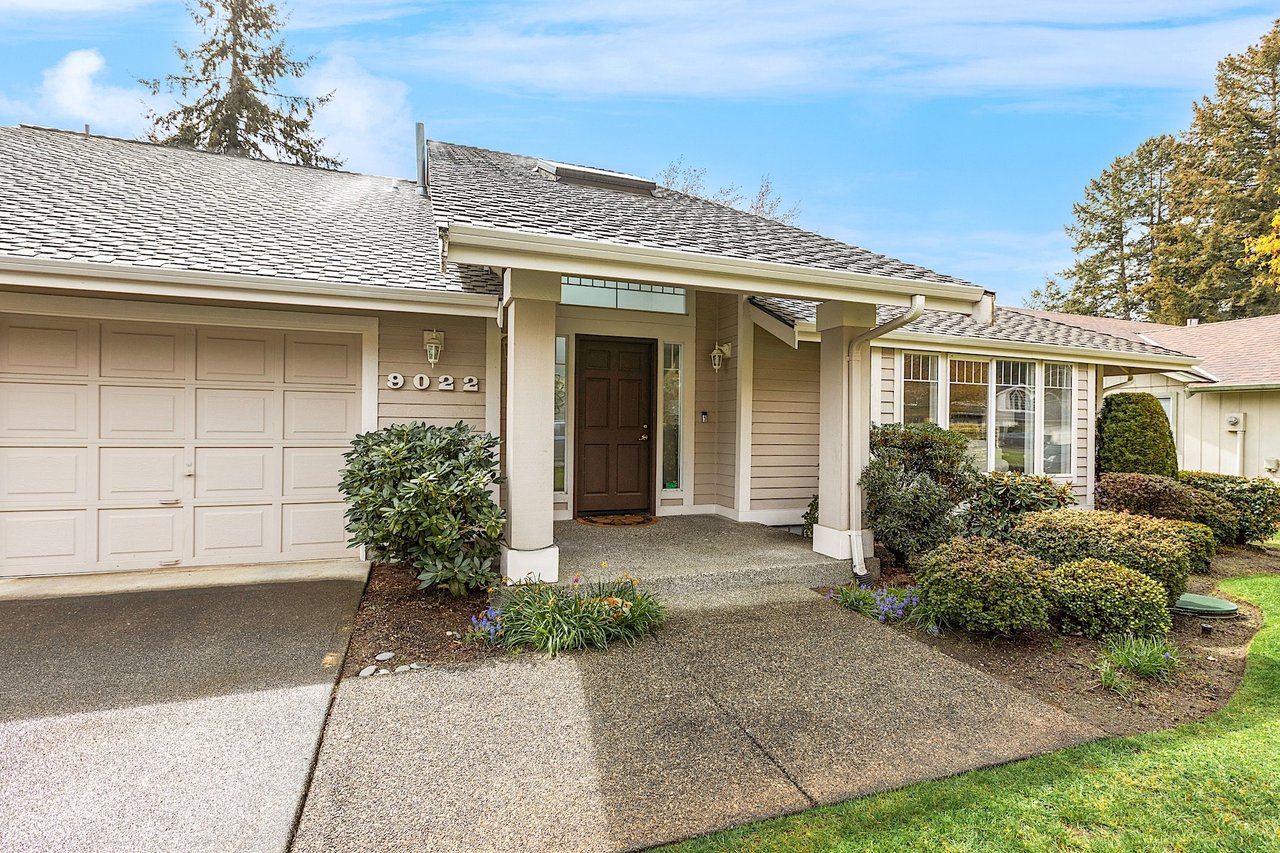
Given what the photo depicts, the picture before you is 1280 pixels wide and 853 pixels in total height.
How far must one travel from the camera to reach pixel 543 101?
409 inches

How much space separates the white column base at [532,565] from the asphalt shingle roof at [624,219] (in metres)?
2.36

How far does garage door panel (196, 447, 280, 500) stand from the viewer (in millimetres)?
5344

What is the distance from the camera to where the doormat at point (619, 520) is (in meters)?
6.67

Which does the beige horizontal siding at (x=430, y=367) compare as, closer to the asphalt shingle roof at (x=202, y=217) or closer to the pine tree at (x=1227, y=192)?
the asphalt shingle roof at (x=202, y=217)

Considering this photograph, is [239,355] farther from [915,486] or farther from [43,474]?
[915,486]

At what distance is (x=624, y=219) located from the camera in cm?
545

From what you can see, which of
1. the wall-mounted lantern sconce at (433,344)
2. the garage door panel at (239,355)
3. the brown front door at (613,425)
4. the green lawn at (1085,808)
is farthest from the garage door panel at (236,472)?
the green lawn at (1085,808)

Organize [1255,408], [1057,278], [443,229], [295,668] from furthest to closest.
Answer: [1057,278] → [1255,408] → [443,229] → [295,668]

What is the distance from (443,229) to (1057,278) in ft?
103

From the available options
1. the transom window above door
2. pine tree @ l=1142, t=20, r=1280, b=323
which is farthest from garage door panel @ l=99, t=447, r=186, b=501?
pine tree @ l=1142, t=20, r=1280, b=323

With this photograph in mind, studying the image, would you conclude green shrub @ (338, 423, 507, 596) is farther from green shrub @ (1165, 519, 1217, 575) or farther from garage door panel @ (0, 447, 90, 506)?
green shrub @ (1165, 519, 1217, 575)

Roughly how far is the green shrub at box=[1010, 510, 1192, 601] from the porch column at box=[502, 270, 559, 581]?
172 inches

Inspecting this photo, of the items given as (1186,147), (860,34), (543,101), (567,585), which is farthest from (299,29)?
(1186,147)

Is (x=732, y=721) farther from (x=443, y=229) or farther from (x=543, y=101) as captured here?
(x=543, y=101)
